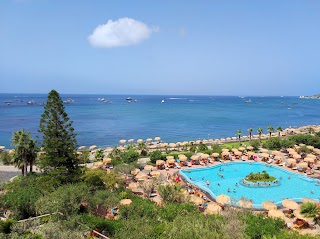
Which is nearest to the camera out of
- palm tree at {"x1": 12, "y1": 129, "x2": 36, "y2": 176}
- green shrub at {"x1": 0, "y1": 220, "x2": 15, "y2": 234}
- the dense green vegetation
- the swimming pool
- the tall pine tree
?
the dense green vegetation

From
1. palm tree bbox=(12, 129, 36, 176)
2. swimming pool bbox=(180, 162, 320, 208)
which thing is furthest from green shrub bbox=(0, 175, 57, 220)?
swimming pool bbox=(180, 162, 320, 208)

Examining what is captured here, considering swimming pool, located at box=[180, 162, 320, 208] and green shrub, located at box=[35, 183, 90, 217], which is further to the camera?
swimming pool, located at box=[180, 162, 320, 208]

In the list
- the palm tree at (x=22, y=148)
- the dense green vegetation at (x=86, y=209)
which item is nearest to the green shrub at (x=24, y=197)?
the dense green vegetation at (x=86, y=209)

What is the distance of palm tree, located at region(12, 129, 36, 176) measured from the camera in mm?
24562

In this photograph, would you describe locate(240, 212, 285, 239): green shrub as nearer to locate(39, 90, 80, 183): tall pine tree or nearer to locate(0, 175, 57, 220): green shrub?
locate(0, 175, 57, 220): green shrub

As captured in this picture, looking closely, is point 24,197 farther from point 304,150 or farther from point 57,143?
point 304,150

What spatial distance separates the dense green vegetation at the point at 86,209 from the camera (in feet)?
42.2

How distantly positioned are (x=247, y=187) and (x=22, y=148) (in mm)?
22540

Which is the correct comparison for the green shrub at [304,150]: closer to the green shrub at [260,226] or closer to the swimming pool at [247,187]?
the swimming pool at [247,187]

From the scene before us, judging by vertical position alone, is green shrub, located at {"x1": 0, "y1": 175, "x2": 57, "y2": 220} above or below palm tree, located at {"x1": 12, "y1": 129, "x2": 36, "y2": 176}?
below

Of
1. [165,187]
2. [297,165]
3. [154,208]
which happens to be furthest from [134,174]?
[297,165]

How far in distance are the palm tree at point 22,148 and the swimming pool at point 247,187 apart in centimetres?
1602

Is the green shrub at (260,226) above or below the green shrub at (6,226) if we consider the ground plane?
below

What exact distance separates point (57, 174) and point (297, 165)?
26.9 metres
